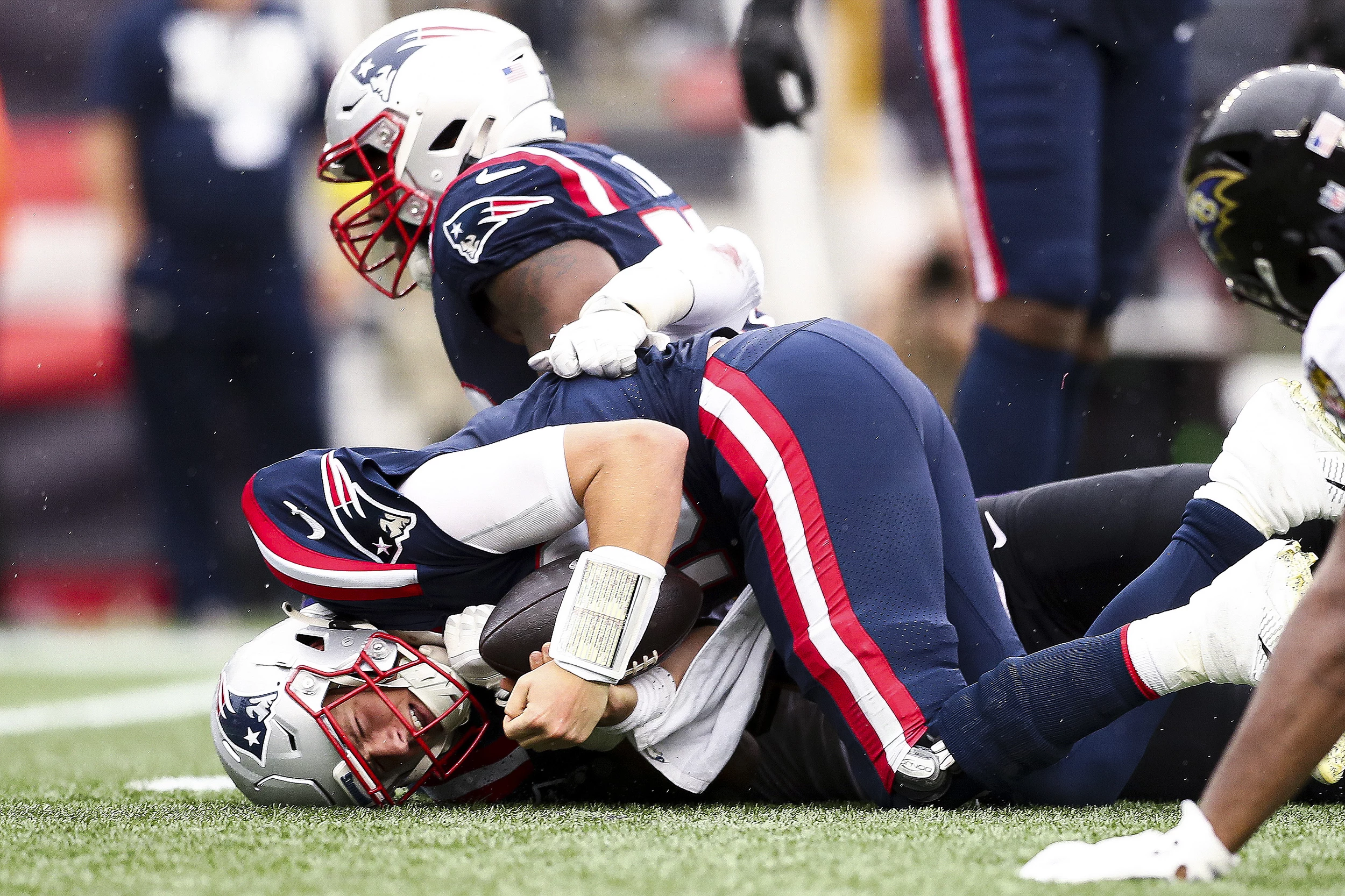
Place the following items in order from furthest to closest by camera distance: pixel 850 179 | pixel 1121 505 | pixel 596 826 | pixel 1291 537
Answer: pixel 850 179
pixel 1121 505
pixel 1291 537
pixel 596 826

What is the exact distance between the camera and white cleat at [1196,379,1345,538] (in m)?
1.86

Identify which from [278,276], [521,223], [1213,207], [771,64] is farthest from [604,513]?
[278,276]

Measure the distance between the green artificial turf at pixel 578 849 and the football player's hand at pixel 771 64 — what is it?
1.29 meters

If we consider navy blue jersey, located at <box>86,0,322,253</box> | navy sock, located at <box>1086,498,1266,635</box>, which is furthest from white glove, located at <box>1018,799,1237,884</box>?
navy blue jersey, located at <box>86,0,322,253</box>

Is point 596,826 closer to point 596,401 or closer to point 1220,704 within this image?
point 596,401

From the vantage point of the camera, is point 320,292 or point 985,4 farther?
point 320,292

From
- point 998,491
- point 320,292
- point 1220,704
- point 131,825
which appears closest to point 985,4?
point 998,491

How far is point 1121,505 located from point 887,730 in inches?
19.4

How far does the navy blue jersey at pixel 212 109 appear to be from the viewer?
5.14m

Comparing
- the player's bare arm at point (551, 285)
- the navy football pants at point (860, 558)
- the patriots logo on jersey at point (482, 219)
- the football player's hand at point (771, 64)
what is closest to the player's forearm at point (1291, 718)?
the navy football pants at point (860, 558)

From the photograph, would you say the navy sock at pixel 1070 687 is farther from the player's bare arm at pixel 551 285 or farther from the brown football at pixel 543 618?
the player's bare arm at pixel 551 285

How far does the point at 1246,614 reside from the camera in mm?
1665

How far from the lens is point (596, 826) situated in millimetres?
1781

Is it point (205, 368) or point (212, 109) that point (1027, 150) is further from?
point (205, 368)
